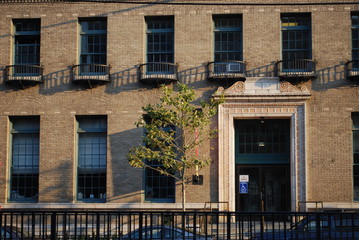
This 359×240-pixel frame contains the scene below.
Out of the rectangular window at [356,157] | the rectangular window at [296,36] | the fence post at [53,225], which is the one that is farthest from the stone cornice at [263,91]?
the fence post at [53,225]

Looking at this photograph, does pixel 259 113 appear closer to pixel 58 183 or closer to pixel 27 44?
pixel 58 183

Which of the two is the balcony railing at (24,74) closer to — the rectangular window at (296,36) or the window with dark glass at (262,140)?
the window with dark glass at (262,140)

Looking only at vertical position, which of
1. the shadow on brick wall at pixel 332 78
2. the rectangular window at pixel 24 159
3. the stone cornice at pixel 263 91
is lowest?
the rectangular window at pixel 24 159

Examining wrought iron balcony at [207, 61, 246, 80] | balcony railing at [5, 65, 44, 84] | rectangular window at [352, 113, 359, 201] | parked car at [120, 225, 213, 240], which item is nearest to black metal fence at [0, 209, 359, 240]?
parked car at [120, 225, 213, 240]

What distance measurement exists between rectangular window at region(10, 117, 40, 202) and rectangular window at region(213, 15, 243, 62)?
8263 mm

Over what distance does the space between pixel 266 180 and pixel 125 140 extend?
609 cm

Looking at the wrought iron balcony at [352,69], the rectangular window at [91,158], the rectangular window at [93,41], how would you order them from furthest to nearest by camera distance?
the rectangular window at [93,41] < the rectangular window at [91,158] < the wrought iron balcony at [352,69]

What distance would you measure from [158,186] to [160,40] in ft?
20.1

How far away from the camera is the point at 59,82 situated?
25.1 m

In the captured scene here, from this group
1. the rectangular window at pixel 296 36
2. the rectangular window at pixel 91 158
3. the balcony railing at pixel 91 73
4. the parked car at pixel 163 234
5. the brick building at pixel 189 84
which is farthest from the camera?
the rectangular window at pixel 91 158

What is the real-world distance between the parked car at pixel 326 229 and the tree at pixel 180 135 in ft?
26.1

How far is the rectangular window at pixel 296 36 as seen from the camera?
24.7m

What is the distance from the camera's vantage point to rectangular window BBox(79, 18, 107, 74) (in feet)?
83.1

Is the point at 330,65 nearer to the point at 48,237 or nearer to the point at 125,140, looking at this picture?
the point at 125,140
